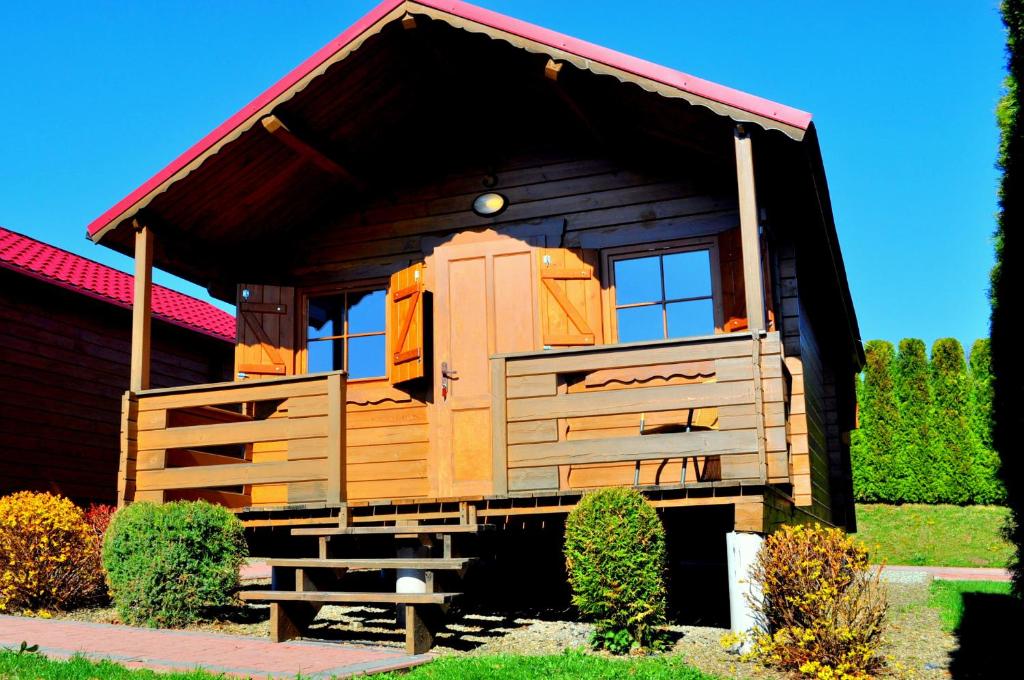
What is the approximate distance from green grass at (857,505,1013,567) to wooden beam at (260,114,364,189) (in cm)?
1125

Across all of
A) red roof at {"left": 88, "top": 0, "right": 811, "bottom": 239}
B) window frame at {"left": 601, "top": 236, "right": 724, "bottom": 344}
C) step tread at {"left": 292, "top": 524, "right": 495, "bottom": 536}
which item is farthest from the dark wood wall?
window frame at {"left": 601, "top": 236, "right": 724, "bottom": 344}

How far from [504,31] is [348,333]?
3629 mm

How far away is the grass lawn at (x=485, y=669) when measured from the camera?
564 centimetres

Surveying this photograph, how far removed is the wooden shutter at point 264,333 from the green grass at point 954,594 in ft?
21.4

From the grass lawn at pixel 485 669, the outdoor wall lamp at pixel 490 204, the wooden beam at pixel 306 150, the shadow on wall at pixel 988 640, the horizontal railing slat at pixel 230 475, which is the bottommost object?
the shadow on wall at pixel 988 640

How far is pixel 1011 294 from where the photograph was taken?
Result: 7660 mm

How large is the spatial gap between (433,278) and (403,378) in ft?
3.39

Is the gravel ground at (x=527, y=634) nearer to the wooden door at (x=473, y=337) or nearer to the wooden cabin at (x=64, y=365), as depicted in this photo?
the wooden door at (x=473, y=337)

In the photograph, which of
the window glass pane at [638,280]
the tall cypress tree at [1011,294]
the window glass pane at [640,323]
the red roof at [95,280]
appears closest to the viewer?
the tall cypress tree at [1011,294]

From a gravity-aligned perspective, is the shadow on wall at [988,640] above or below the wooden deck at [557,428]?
below

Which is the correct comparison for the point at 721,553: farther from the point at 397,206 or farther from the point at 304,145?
the point at 304,145

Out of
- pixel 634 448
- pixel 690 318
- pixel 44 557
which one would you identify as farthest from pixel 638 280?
pixel 44 557

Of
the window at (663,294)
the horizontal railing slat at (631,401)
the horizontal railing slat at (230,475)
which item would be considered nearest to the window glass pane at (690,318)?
the window at (663,294)

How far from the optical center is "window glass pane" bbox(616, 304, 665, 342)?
9445mm
